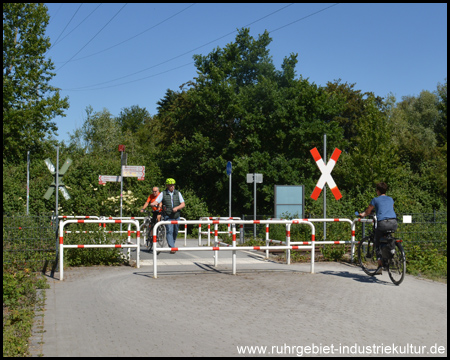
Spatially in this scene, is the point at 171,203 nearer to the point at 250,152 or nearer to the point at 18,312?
the point at 18,312

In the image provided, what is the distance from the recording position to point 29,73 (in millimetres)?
31062

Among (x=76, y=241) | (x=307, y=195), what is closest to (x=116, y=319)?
(x=76, y=241)

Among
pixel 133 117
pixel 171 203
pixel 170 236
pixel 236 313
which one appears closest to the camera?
pixel 236 313

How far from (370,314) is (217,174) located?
2468 cm

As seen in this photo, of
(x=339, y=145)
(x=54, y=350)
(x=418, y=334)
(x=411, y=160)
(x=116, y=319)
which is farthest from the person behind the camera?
(x=411, y=160)

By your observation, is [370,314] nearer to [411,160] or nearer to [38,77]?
[38,77]

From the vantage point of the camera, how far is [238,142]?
31.5m

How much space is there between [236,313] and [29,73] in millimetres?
27043

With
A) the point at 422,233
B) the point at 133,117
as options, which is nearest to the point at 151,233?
the point at 422,233

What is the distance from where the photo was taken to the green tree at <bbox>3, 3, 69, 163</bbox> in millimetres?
30062

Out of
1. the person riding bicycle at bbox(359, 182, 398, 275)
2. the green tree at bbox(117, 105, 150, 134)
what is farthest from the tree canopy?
the green tree at bbox(117, 105, 150, 134)

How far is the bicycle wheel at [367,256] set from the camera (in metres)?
10.9

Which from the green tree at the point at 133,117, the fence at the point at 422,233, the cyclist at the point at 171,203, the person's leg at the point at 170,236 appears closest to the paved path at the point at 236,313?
the person's leg at the point at 170,236

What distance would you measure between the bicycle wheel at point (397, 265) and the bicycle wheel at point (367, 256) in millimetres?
551
